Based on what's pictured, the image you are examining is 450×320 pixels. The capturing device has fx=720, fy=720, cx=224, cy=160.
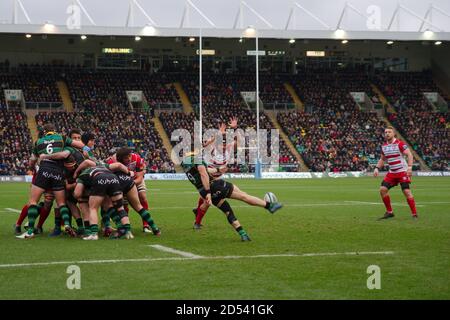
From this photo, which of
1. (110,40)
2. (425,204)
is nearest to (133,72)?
(110,40)

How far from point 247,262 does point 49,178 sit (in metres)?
4.95

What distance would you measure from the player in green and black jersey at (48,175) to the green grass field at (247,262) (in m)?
0.50

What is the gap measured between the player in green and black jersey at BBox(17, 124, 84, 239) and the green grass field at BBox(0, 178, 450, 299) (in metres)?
0.50

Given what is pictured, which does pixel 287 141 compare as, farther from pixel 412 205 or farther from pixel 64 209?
pixel 64 209

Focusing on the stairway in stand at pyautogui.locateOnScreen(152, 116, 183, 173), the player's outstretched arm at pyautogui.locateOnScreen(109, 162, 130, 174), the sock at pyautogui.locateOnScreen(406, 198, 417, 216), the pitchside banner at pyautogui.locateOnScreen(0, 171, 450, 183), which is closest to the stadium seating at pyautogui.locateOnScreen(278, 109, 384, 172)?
the pitchside banner at pyautogui.locateOnScreen(0, 171, 450, 183)

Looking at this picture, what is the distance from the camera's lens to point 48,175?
13164 mm

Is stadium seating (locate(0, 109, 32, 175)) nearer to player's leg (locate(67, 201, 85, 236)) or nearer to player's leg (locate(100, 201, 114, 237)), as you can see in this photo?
player's leg (locate(67, 201, 85, 236))

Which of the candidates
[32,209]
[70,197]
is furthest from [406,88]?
[32,209]

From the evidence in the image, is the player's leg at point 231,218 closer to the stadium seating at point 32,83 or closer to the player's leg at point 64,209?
the player's leg at point 64,209

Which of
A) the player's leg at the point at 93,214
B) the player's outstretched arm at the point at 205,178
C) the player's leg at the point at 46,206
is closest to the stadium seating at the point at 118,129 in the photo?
the player's leg at the point at 46,206

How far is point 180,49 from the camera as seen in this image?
69.1m

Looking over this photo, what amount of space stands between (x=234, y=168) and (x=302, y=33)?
644 inches
